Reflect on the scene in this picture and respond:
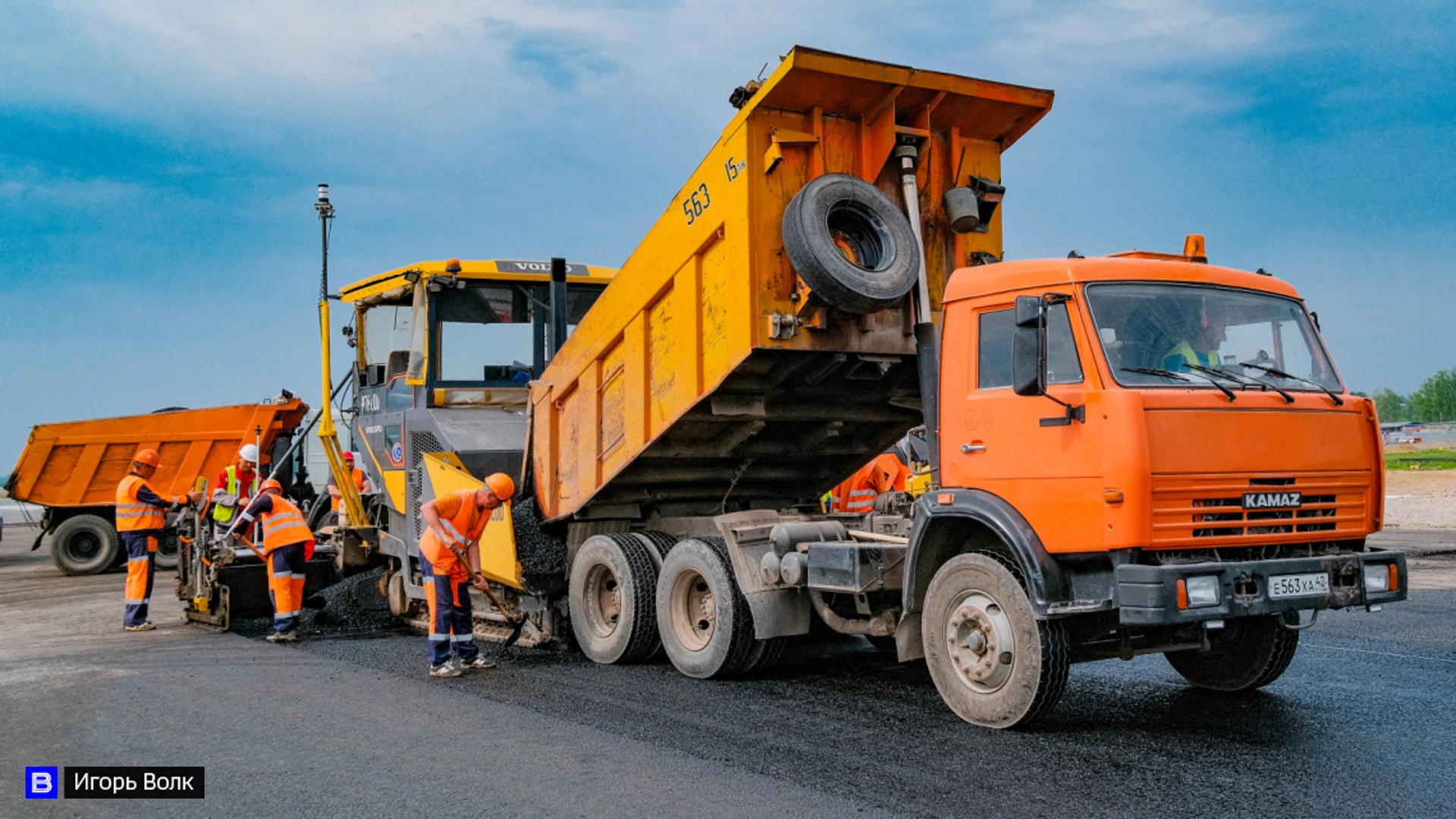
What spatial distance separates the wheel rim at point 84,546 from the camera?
16016 millimetres

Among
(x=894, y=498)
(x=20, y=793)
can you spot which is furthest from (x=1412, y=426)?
(x=20, y=793)

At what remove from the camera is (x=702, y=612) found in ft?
23.9

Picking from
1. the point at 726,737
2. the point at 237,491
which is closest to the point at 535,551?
the point at 726,737

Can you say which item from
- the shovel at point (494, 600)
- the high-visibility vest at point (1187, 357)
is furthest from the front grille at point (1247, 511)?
the shovel at point (494, 600)

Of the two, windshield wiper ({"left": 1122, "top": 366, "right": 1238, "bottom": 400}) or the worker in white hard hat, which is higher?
windshield wiper ({"left": 1122, "top": 366, "right": 1238, "bottom": 400})

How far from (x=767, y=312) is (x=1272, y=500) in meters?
2.59

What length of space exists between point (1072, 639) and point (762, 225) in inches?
102

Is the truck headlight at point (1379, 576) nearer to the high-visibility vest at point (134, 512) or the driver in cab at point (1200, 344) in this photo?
the driver in cab at point (1200, 344)

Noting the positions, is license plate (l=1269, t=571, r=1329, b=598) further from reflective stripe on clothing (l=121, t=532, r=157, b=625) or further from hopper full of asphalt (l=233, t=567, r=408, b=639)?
reflective stripe on clothing (l=121, t=532, r=157, b=625)

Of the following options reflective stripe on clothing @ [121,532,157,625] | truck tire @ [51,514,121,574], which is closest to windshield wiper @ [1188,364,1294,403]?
reflective stripe on clothing @ [121,532,157,625]

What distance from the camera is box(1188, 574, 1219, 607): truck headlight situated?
468 centimetres

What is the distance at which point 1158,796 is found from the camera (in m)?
4.30

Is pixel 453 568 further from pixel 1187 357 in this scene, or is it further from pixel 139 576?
pixel 1187 357

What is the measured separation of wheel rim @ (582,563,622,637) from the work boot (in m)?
1.05
